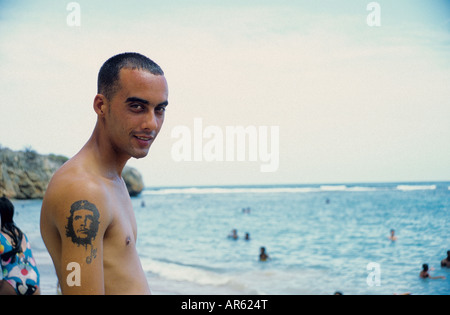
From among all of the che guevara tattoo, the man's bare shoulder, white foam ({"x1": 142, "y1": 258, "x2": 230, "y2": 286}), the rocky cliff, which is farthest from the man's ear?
the rocky cliff

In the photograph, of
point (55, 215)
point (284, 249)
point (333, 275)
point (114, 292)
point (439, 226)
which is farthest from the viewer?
point (439, 226)

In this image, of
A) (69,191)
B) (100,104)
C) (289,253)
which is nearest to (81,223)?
(69,191)

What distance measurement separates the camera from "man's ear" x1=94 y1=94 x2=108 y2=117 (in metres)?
1.86

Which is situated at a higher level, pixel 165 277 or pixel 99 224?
pixel 99 224

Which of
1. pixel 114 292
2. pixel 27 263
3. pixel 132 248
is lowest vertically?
pixel 27 263

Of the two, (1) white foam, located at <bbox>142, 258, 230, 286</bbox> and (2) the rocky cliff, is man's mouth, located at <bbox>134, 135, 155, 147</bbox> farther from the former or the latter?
(2) the rocky cliff

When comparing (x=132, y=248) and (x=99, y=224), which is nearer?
(x=99, y=224)

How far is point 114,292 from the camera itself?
193 cm

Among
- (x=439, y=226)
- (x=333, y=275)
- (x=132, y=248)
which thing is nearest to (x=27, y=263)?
(x=132, y=248)

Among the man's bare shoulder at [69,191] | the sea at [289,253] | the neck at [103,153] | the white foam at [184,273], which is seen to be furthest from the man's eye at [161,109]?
the white foam at [184,273]

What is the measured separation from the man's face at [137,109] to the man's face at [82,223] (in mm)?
311

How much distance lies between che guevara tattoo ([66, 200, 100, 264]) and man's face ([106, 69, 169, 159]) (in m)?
0.29
